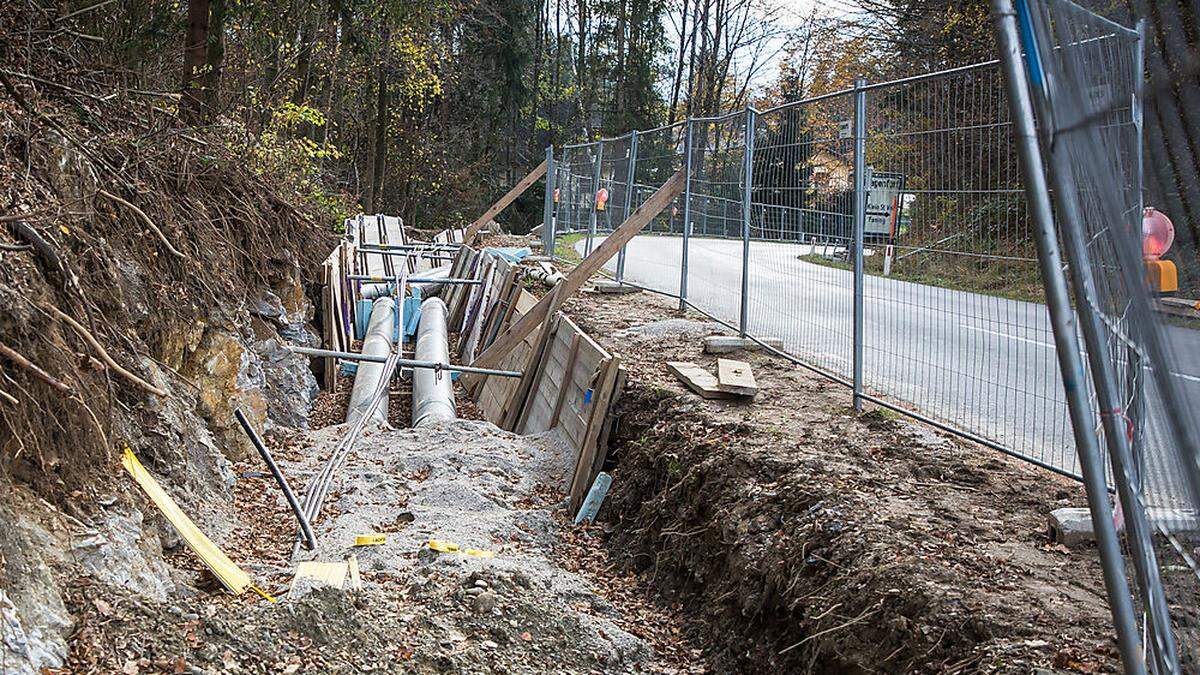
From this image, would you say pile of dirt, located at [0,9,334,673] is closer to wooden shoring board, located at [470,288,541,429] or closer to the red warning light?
wooden shoring board, located at [470,288,541,429]

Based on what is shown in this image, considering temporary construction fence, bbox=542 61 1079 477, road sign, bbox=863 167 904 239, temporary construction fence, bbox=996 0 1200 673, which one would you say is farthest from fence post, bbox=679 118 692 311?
temporary construction fence, bbox=996 0 1200 673

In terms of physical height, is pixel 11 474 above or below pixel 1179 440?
below

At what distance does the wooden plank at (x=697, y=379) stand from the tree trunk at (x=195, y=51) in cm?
579

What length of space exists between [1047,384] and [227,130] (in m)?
8.59

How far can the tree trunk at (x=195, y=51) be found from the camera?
10.9 m

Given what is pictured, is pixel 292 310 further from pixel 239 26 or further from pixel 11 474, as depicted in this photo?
pixel 11 474

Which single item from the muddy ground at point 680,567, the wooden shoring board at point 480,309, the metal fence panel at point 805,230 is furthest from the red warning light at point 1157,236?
the wooden shoring board at point 480,309

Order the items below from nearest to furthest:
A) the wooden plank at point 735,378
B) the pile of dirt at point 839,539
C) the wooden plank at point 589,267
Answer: the pile of dirt at point 839,539, the wooden plank at point 735,378, the wooden plank at point 589,267

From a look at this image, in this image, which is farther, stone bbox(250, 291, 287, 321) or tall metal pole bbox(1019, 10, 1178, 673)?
stone bbox(250, 291, 287, 321)

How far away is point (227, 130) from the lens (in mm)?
10836

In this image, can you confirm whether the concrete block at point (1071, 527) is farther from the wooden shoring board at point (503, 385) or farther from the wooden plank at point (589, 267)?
the wooden shoring board at point (503, 385)

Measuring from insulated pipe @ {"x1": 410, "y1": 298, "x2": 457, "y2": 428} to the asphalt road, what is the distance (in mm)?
3547

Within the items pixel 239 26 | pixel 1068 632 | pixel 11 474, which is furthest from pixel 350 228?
pixel 1068 632

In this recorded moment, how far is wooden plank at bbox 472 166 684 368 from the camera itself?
10.4 m
